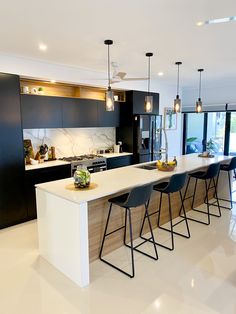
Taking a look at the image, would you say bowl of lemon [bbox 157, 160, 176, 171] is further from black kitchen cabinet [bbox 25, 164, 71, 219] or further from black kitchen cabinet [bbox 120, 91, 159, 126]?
black kitchen cabinet [bbox 120, 91, 159, 126]

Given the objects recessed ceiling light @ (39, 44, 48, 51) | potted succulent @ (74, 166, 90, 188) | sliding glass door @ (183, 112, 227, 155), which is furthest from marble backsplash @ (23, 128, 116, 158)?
sliding glass door @ (183, 112, 227, 155)

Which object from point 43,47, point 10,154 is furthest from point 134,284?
point 43,47

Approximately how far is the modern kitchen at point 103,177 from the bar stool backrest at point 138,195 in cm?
1

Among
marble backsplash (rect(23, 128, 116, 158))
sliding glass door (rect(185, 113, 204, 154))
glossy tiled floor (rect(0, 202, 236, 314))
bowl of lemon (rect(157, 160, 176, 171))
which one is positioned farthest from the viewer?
sliding glass door (rect(185, 113, 204, 154))

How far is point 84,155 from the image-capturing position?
17.1ft

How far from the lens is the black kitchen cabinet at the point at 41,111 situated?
3.88 meters

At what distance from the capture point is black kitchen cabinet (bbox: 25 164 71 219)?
3863 mm

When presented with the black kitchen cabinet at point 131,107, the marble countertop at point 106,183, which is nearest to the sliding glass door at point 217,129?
the black kitchen cabinet at point 131,107

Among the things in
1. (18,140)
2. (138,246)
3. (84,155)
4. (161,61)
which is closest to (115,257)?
(138,246)

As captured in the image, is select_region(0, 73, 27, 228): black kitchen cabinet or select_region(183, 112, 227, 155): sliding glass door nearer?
select_region(0, 73, 27, 228): black kitchen cabinet

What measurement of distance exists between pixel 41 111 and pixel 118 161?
198 cm

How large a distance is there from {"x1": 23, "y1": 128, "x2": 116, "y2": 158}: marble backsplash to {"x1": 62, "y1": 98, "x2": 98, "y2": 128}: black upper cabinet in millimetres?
392

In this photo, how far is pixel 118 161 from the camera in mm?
5254

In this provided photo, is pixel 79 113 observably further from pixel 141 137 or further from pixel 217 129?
pixel 217 129
